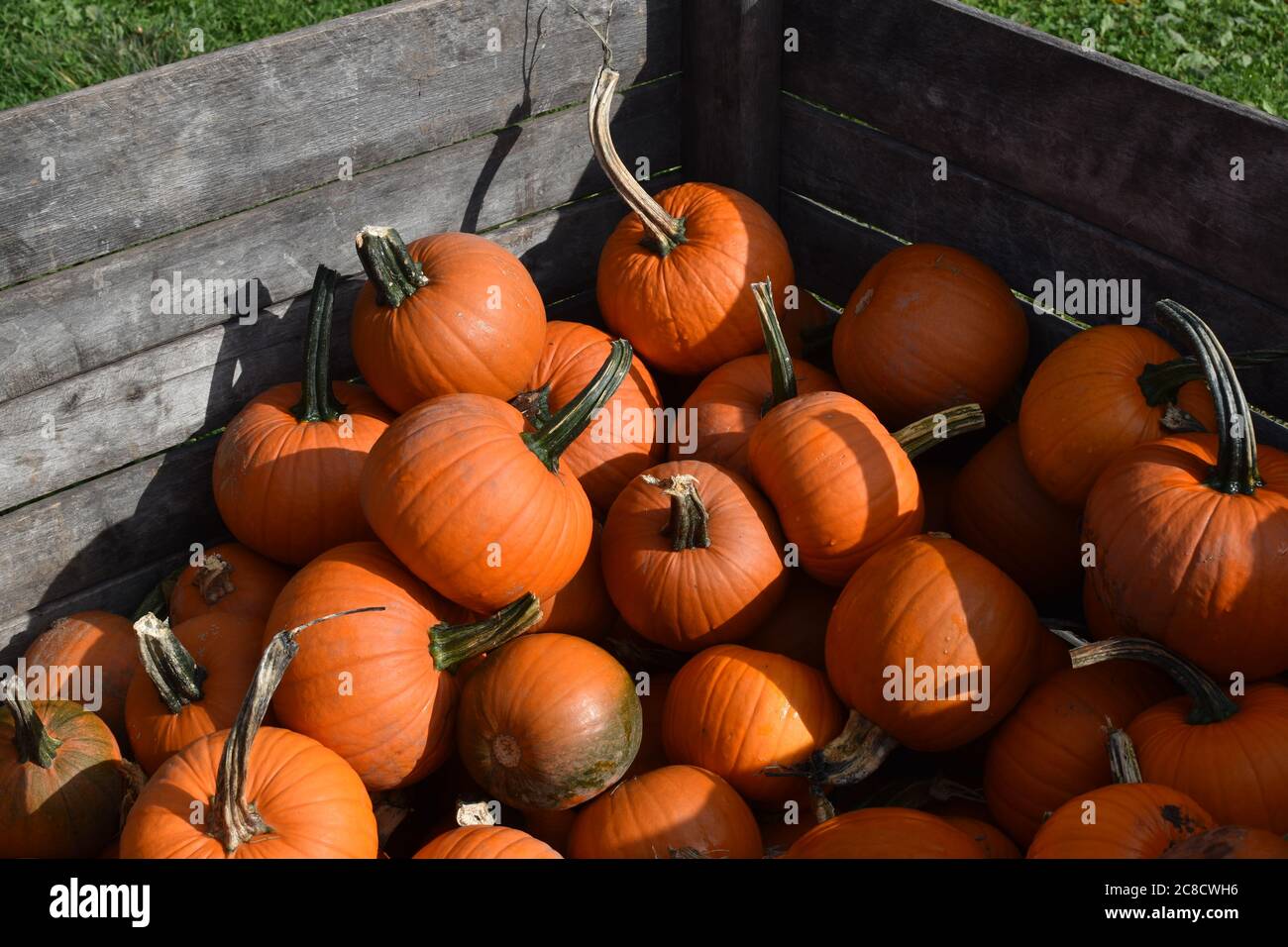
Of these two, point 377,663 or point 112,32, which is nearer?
point 377,663

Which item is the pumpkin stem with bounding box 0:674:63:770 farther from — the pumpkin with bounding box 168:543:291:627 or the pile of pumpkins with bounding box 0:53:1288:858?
the pumpkin with bounding box 168:543:291:627

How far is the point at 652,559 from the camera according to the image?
266 cm

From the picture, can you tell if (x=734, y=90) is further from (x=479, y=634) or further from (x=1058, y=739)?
(x=1058, y=739)

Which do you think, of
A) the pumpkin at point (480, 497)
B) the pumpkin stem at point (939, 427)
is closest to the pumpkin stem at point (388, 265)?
the pumpkin at point (480, 497)

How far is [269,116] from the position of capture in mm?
2760

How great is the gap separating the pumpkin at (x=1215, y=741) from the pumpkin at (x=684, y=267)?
4.32 feet

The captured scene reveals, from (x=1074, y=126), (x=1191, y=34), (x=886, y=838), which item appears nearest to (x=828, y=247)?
(x=1074, y=126)

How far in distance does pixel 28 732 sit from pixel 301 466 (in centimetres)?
79

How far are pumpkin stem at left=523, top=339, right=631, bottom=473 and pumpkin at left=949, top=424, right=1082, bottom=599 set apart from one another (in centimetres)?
97

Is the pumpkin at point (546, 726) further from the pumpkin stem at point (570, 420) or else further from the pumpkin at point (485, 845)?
Answer: the pumpkin stem at point (570, 420)

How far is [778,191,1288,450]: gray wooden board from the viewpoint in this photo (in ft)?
11.0

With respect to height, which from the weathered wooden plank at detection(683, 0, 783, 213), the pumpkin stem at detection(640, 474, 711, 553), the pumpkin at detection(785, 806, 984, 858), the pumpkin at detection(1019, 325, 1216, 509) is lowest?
the pumpkin at detection(785, 806, 984, 858)

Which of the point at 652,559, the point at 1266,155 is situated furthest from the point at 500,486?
the point at 1266,155

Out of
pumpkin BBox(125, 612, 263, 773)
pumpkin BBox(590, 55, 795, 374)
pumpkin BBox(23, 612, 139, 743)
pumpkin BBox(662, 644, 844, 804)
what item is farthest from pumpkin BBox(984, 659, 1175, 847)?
pumpkin BBox(23, 612, 139, 743)
